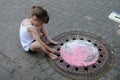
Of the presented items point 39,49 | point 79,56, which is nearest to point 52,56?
point 39,49

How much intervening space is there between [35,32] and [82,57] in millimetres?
820

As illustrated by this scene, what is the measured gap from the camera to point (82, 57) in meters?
3.31

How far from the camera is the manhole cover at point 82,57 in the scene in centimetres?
313

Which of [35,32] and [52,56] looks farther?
[52,56]

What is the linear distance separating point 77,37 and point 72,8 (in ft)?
3.19

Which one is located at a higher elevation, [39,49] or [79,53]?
[39,49]

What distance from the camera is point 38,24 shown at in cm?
314

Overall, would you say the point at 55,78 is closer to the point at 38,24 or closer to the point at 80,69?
the point at 80,69

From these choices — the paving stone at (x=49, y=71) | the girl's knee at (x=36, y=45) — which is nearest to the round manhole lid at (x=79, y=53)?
the paving stone at (x=49, y=71)

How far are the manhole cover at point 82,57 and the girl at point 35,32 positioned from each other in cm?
17

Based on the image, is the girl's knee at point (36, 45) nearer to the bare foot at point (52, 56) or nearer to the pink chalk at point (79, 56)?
the bare foot at point (52, 56)

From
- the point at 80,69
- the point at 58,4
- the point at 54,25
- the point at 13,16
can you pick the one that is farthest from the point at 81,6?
the point at 80,69

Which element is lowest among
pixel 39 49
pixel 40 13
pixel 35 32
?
pixel 39 49

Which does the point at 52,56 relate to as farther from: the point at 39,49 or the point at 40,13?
the point at 40,13
